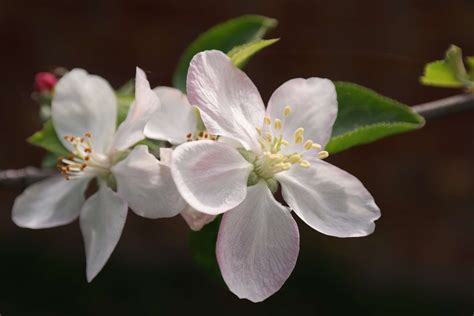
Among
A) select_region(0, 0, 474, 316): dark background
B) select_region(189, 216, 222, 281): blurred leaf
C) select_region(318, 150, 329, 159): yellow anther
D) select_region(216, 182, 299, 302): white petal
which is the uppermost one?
select_region(318, 150, 329, 159): yellow anther

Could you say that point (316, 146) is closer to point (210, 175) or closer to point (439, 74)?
point (210, 175)

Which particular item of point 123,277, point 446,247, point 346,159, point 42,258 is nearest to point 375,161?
point 346,159

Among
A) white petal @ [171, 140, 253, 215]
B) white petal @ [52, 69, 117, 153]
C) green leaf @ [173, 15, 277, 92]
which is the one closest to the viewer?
white petal @ [171, 140, 253, 215]

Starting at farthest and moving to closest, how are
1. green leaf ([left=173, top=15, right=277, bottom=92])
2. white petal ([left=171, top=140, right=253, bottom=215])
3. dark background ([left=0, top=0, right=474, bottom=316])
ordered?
dark background ([left=0, top=0, right=474, bottom=316]) < green leaf ([left=173, top=15, right=277, bottom=92]) < white petal ([left=171, top=140, right=253, bottom=215])

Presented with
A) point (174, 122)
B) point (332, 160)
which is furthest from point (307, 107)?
point (332, 160)

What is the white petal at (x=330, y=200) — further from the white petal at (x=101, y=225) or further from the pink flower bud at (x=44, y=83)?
the pink flower bud at (x=44, y=83)

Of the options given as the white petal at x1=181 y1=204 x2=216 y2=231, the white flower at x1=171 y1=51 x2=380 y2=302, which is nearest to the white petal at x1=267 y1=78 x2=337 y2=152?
the white flower at x1=171 y1=51 x2=380 y2=302

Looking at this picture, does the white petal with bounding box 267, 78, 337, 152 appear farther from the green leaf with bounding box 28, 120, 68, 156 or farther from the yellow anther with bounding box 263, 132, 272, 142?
the green leaf with bounding box 28, 120, 68, 156

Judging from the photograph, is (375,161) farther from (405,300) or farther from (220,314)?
(220,314)

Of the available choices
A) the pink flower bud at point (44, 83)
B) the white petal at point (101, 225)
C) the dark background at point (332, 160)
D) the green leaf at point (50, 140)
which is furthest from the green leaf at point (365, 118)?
the dark background at point (332, 160)
